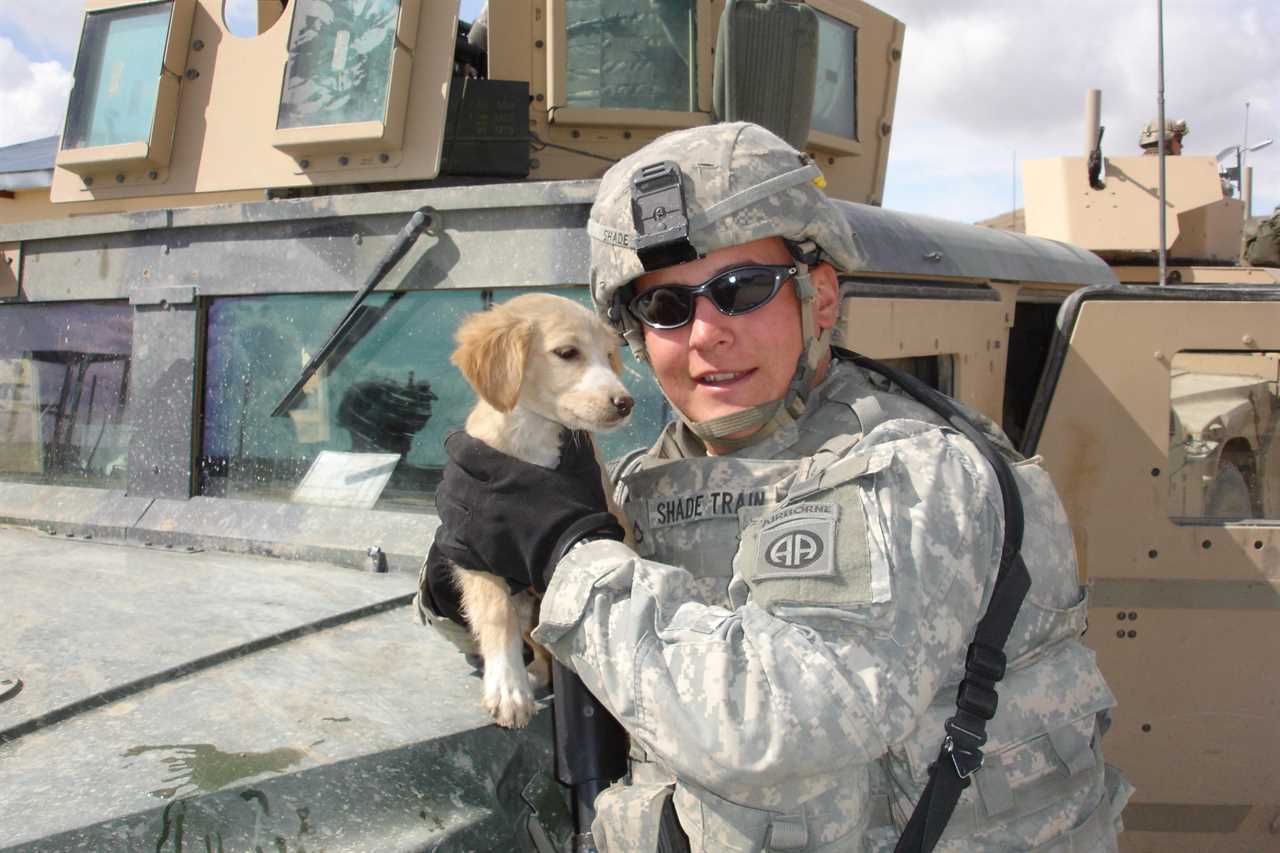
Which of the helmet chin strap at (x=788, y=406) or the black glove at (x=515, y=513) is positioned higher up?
the helmet chin strap at (x=788, y=406)

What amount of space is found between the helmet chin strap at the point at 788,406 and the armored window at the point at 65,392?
6.31 feet

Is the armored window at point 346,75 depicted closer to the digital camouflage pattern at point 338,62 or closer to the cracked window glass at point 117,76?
the digital camouflage pattern at point 338,62

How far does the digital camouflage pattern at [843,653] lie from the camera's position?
1.43 meters

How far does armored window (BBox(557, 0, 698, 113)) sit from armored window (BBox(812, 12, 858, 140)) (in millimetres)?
639

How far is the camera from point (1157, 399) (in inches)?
121

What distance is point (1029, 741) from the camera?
172cm

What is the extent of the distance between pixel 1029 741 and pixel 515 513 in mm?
853

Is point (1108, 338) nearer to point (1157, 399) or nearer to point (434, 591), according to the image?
point (1157, 399)

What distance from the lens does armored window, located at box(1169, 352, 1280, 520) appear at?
347 cm

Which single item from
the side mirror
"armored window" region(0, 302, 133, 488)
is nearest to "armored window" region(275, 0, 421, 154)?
"armored window" region(0, 302, 133, 488)

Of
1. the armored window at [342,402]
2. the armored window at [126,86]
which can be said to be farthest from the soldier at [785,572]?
the armored window at [126,86]

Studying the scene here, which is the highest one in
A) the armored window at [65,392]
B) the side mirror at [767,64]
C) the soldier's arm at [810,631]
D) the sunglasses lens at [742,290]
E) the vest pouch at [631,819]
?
the side mirror at [767,64]

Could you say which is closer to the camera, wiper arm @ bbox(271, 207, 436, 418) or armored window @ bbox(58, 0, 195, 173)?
wiper arm @ bbox(271, 207, 436, 418)

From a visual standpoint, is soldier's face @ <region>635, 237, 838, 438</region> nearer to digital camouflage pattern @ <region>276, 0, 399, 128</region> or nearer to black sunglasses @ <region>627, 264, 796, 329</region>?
black sunglasses @ <region>627, 264, 796, 329</region>
